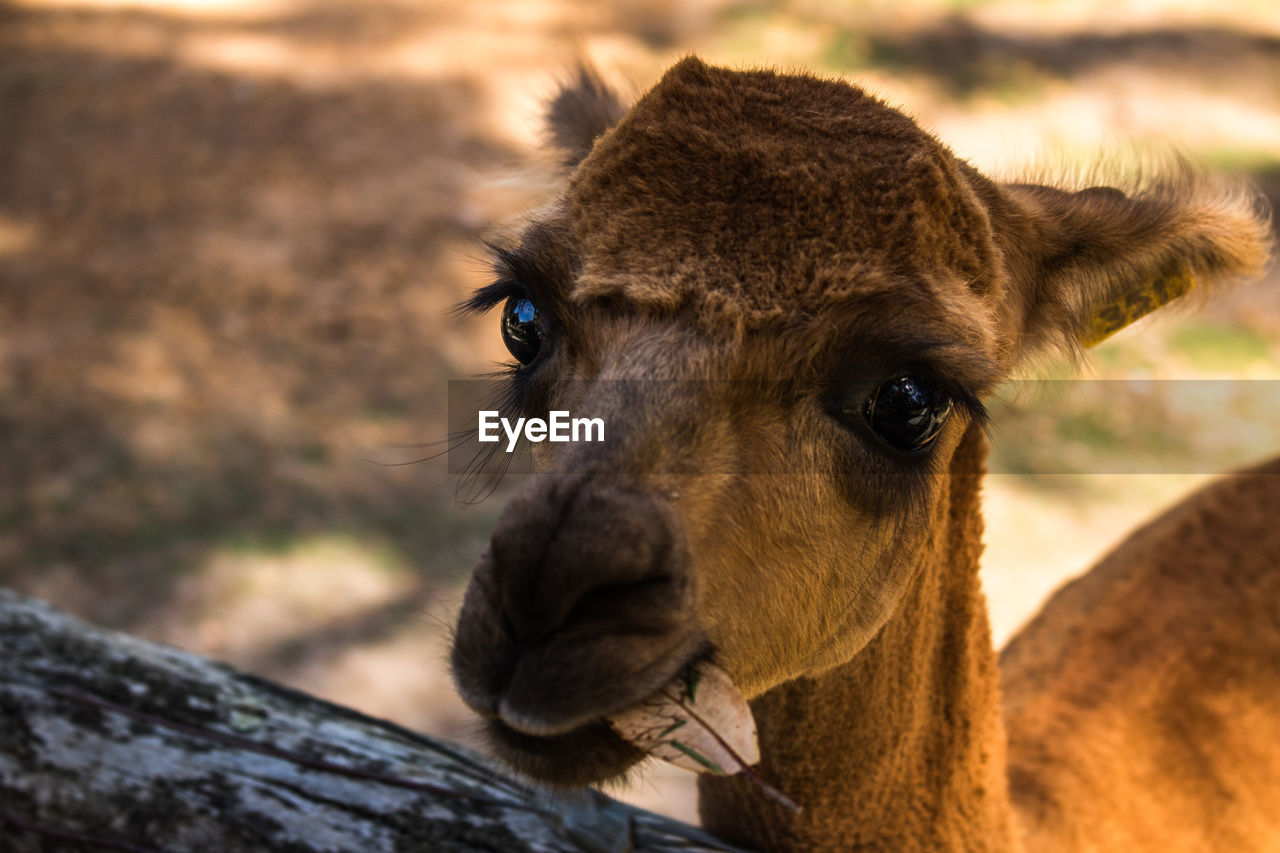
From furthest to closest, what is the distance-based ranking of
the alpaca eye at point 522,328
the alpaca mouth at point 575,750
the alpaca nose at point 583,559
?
the alpaca eye at point 522,328, the alpaca mouth at point 575,750, the alpaca nose at point 583,559

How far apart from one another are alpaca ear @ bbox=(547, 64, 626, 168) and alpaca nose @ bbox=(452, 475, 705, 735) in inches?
59.8

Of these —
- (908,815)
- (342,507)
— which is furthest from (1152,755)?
(342,507)

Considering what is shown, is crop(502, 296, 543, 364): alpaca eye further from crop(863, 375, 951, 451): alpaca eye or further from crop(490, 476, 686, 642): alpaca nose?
crop(863, 375, 951, 451): alpaca eye

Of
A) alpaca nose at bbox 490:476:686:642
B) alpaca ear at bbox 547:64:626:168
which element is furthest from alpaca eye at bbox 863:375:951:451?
alpaca ear at bbox 547:64:626:168

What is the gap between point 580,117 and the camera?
3.02 m

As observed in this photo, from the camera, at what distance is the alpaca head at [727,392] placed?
1.72 meters

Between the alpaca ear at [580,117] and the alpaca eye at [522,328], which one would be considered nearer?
the alpaca eye at [522,328]

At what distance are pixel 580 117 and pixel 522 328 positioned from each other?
0.95 metres

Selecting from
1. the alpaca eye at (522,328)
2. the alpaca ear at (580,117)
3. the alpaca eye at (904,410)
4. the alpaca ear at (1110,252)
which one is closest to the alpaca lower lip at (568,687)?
the alpaca eye at (904,410)

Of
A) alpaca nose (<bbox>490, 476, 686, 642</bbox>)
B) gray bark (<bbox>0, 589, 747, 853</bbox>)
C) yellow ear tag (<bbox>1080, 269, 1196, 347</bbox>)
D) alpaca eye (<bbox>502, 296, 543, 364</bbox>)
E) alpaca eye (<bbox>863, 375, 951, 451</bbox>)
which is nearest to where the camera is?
alpaca nose (<bbox>490, 476, 686, 642</bbox>)

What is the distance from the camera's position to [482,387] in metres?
7.71

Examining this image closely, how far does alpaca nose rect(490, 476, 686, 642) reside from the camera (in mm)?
1670

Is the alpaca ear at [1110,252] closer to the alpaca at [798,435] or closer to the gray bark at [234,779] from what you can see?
the alpaca at [798,435]

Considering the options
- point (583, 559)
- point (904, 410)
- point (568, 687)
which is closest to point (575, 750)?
point (568, 687)
